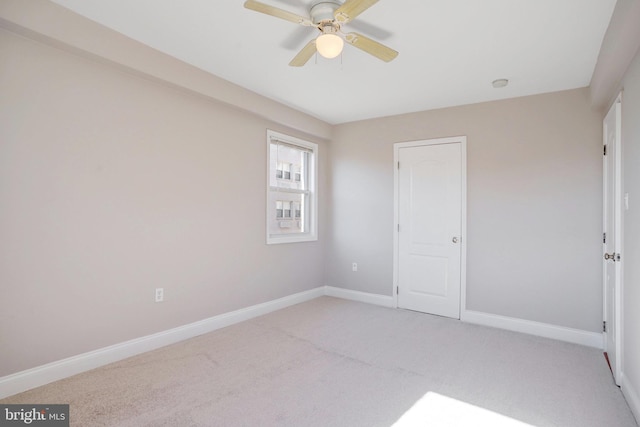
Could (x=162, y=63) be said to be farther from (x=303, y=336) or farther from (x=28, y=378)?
(x=303, y=336)

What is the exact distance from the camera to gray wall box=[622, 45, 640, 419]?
6.73ft

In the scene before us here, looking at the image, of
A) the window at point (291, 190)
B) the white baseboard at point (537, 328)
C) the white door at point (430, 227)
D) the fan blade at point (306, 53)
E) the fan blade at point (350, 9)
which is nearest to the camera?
the fan blade at point (350, 9)

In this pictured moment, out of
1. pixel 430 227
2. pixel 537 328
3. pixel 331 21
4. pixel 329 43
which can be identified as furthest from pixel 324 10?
pixel 537 328

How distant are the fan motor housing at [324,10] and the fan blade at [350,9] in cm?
15

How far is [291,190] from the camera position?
15.1 feet

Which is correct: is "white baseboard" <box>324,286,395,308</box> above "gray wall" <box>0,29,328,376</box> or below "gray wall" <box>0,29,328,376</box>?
below

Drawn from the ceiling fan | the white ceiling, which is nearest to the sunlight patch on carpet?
the ceiling fan

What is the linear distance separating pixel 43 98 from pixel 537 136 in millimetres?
4424

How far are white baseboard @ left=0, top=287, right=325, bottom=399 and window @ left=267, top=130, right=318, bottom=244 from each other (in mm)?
995

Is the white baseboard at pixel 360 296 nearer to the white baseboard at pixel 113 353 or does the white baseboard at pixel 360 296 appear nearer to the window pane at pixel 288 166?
the white baseboard at pixel 113 353

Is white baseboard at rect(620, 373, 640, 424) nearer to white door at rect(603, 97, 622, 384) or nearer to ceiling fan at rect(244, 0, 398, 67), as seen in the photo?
white door at rect(603, 97, 622, 384)

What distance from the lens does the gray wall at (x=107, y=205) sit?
88.7 inches

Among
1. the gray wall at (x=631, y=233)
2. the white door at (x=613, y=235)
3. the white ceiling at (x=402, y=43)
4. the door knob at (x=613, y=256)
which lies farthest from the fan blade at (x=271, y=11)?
the door knob at (x=613, y=256)

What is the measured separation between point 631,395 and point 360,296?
3.00 metres
